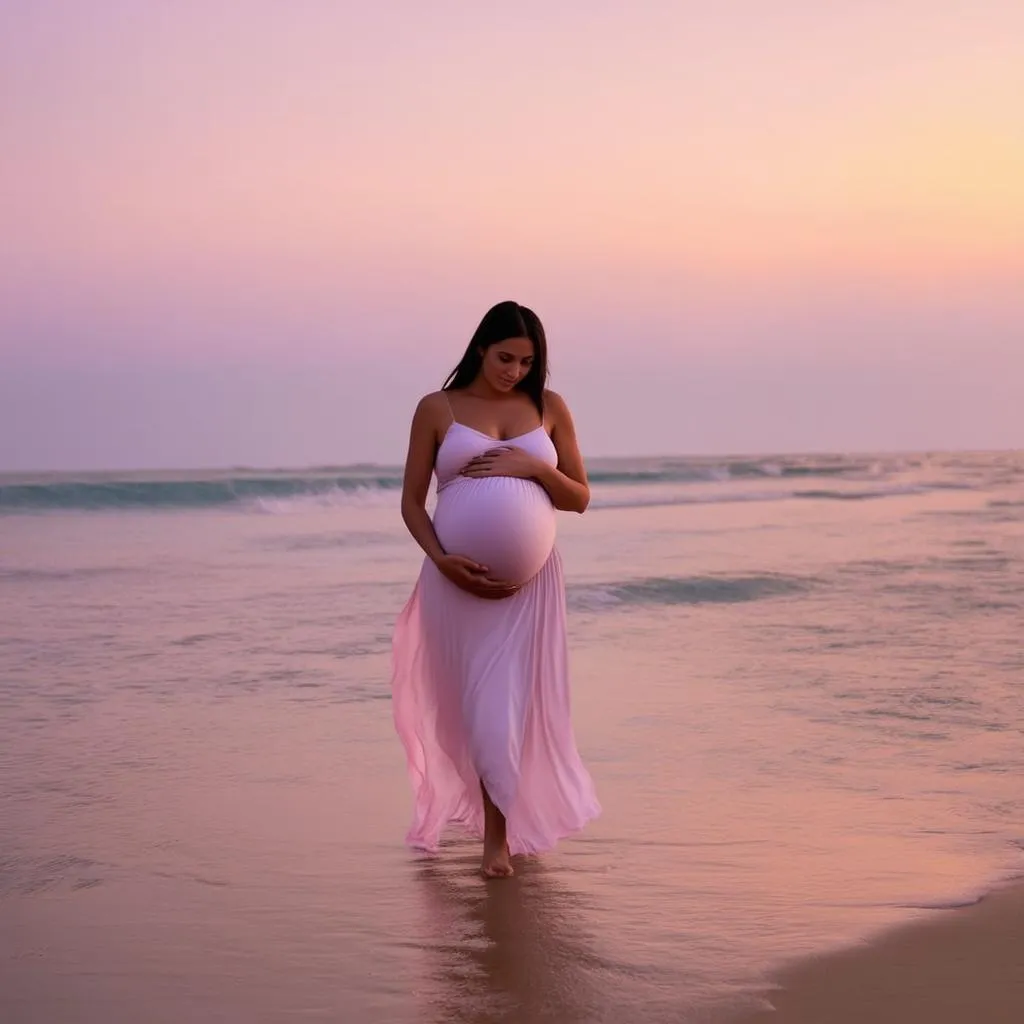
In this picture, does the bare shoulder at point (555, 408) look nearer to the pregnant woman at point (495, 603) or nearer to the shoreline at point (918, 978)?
the pregnant woman at point (495, 603)

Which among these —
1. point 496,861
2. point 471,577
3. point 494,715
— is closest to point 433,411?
point 471,577

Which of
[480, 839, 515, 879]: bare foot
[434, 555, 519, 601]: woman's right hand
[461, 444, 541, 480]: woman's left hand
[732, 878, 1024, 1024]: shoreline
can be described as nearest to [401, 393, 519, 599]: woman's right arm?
[434, 555, 519, 601]: woman's right hand

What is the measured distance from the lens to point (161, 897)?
418 centimetres

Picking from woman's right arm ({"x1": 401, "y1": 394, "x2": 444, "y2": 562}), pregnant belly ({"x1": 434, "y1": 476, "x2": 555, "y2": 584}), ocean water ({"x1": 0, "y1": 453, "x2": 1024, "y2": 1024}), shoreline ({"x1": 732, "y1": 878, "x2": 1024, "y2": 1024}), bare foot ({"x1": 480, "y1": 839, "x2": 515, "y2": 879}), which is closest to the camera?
shoreline ({"x1": 732, "y1": 878, "x2": 1024, "y2": 1024})

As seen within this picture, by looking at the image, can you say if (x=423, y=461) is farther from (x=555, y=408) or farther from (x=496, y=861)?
(x=496, y=861)

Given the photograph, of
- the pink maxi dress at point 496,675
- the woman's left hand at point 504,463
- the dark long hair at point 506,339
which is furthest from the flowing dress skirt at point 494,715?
the dark long hair at point 506,339

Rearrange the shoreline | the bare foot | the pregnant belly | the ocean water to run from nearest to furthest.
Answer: the shoreline → the ocean water → the bare foot → the pregnant belly

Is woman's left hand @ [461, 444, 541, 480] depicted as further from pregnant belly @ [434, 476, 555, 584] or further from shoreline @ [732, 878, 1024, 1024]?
shoreline @ [732, 878, 1024, 1024]

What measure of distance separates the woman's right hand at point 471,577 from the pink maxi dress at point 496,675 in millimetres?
31

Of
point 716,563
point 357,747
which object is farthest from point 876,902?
point 716,563

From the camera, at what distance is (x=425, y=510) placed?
4.76 metres

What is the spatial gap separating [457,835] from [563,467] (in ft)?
4.32

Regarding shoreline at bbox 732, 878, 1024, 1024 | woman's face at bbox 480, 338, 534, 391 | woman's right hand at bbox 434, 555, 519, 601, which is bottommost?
shoreline at bbox 732, 878, 1024, 1024

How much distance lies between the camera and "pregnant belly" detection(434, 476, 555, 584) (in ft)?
15.3
